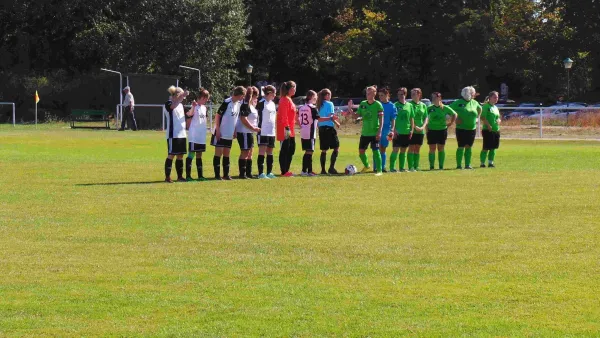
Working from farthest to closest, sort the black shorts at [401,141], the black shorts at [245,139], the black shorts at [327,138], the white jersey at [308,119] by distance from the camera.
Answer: the black shorts at [401,141] < the black shorts at [327,138] < the white jersey at [308,119] < the black shorts at [245,139]

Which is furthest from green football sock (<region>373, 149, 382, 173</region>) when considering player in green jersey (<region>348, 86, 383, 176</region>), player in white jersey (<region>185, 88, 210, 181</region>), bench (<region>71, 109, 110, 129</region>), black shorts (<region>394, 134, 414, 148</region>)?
bench (<region>71, 109, 110, 129</region>)

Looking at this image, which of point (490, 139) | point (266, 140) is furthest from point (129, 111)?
point (266, 140)

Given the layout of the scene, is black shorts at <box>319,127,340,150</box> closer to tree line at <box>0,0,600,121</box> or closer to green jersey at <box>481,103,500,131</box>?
green jersey at <box>481,103,500,131</box>

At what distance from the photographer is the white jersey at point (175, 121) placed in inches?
822

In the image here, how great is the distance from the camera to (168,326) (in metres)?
8.37

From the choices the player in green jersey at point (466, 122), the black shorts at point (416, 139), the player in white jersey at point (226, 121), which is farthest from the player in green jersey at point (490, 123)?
the player in white jersey at point (226, 121)

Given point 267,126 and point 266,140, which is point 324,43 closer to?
point 266,140

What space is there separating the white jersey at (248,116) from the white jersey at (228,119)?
0.54ft

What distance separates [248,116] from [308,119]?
1868 mm

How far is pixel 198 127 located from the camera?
71.2 feet

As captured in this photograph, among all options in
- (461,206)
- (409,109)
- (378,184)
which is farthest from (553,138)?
(461,206)

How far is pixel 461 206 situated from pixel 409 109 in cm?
811

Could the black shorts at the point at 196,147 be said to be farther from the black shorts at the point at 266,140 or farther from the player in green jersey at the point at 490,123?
the player in green jersey at the point at 490,123

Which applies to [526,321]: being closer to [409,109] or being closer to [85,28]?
[409,109]
